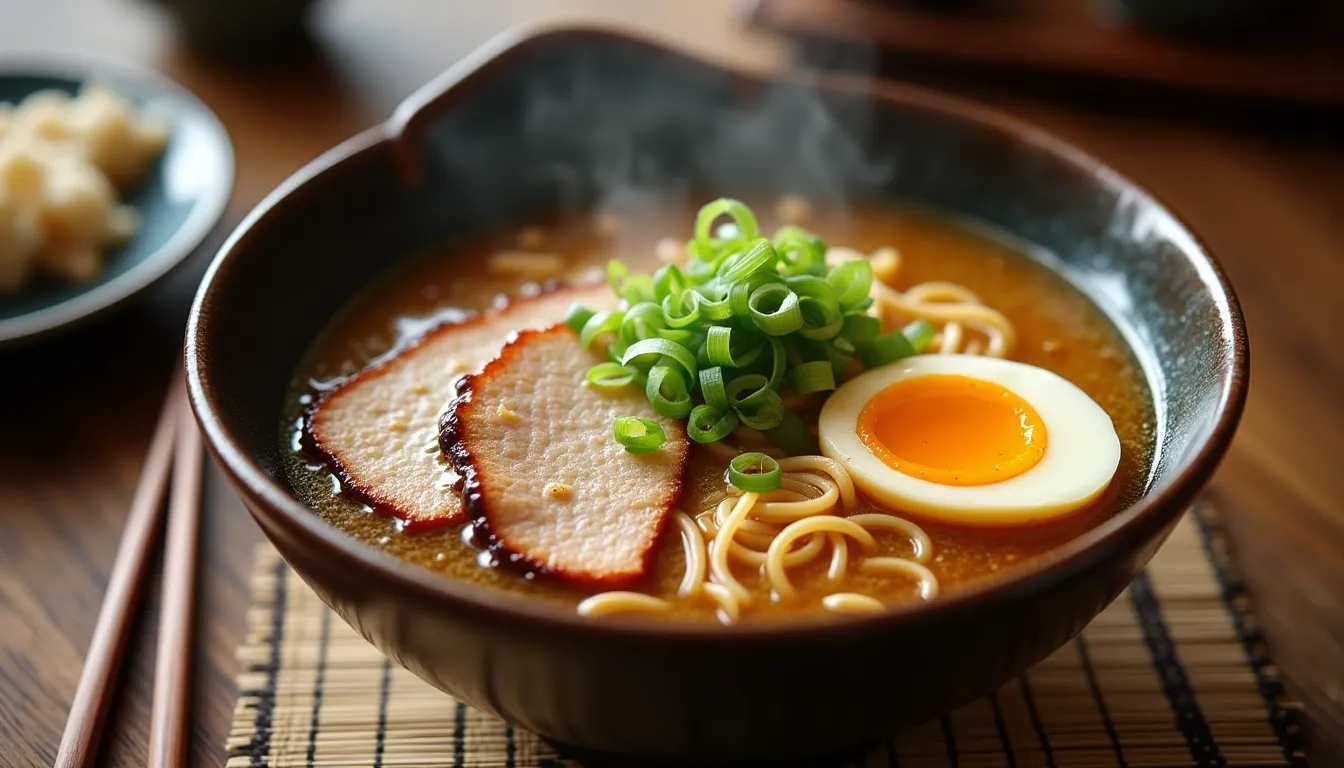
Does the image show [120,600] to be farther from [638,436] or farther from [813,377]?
[813,377]

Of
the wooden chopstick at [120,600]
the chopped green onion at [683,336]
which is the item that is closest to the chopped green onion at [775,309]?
the chopped green onion at [683,336]

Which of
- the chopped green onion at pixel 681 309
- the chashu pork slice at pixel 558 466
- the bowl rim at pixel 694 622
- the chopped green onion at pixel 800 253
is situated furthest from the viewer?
the chopped green onion at pixel 800 253

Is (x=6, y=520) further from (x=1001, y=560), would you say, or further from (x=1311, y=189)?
(x=1311, y=189)

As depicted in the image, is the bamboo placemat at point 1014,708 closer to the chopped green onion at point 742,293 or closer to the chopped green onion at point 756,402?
the chopped green onion at point 756,402

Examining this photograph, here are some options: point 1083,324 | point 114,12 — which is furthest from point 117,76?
point 1083,324

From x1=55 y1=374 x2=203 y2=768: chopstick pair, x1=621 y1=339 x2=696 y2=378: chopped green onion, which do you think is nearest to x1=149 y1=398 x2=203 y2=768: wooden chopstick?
x1=55 y1=374 x2=203 y2=768: chopstick pair

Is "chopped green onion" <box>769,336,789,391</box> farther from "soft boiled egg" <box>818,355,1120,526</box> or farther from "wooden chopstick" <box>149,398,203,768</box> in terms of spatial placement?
"wooden chopstick" <box>149,398,203,768</box>
